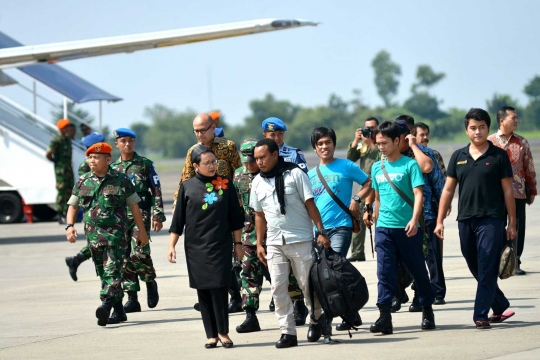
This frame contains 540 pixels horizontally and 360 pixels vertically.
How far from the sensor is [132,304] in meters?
10.8

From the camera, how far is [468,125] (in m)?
8.51

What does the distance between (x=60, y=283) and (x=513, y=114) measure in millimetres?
6307

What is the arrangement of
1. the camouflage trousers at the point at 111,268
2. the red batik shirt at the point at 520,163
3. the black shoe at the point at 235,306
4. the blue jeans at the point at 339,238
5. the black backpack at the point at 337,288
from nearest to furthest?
the black backpack at the point at 337,288 → the blue jeans at the point at 339,238 → the camouflage trousers at the point at 111,268 → the black shoe at the point at 235,306 → the red batik shirt at the point at 520,163

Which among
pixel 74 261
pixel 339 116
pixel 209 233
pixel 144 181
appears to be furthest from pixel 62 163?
pixel 339 116

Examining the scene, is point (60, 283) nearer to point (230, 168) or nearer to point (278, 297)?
point (230, 168)

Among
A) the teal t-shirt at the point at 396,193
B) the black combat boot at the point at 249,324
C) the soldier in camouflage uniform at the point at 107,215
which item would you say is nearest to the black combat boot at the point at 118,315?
the soldier in camouflage uniform at the point at 107,215

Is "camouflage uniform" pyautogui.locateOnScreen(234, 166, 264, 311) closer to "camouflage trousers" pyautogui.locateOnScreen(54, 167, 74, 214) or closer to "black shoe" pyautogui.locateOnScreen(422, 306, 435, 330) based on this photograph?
"black shoe" pyautogui.locateOnScreen(422, 306, 435, 330)

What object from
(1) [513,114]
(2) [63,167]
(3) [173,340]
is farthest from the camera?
(2) [63,167]

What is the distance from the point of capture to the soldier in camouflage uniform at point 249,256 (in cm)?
904

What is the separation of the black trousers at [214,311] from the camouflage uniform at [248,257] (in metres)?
0.75

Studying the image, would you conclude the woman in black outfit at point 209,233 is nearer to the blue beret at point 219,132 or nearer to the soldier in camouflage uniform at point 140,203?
the soldier in camouflage uniform at point 140,203

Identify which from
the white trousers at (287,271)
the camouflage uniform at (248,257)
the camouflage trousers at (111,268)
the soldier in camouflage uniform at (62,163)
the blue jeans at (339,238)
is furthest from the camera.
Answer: the soldier in camouflage uniform at (62,163)

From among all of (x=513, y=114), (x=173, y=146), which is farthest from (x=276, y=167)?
(x=173, y=146)

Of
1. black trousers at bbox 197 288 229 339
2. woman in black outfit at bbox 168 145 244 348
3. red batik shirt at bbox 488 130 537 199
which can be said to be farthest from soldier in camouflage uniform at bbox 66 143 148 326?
red batik shirt at bbox 488 130 537 199
